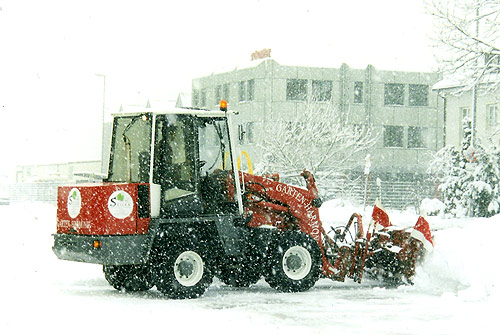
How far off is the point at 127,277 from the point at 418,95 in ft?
148

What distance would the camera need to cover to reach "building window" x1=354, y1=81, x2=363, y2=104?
52.2 metres

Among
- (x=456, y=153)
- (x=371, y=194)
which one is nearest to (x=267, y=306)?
(x=456, y=153)

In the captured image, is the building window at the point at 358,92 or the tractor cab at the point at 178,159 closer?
the tractor cab at the point at 178,159

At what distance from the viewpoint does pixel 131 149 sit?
10836 mm

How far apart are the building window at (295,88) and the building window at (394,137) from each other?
7.31 meters

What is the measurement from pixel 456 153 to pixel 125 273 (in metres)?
20.5

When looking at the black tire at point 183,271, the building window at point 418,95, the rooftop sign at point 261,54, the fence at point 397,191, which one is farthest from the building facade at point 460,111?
the black tire at point 183,271

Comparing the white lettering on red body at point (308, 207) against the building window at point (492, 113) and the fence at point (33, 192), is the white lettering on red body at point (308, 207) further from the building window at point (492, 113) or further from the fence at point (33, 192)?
the fence at point (33, 192)

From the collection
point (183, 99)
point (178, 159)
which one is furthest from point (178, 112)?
point (183, 99)

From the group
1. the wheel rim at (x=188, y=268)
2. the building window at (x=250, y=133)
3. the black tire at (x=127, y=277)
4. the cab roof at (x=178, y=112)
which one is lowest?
the black tire at (x=127, y=277)

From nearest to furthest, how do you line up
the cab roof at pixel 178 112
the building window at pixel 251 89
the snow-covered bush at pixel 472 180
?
the cab roof at pixel 178 112 < the snow-covered bush at pixel 472 180 < the building window at pixel 251 89

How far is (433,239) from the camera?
11609 mm

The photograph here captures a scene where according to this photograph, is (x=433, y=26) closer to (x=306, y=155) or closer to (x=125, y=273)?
(x=125, y=273)

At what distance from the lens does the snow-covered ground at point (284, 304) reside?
27.1ft
